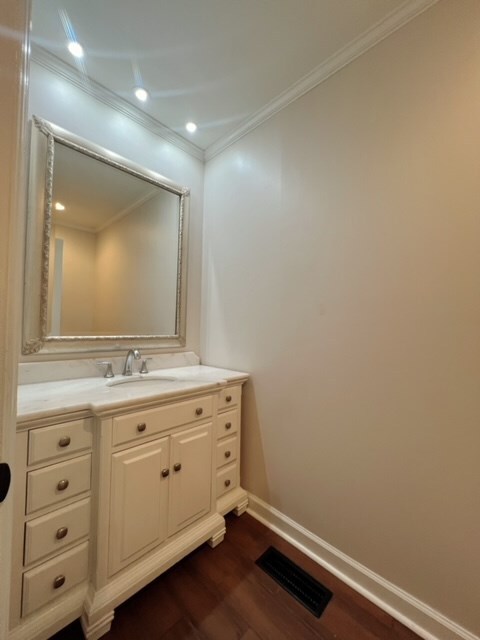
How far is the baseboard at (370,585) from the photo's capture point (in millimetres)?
1081

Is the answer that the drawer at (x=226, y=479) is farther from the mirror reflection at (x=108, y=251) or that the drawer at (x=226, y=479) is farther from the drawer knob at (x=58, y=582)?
the mirror reflection at (x=108, y=251)

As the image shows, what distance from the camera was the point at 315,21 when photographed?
1.27 metres

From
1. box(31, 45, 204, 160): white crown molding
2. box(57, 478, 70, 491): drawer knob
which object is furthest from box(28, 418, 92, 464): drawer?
box(31, 45, 204, 160): white crown molding

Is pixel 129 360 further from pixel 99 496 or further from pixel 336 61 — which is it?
pixel 336 61

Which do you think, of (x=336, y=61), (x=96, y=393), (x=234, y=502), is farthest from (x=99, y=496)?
(x=336, y=61)

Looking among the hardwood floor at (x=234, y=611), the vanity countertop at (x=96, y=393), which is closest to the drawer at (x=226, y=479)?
the hardwood floor at (x=234, y=611)

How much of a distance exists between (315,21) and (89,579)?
2708mm

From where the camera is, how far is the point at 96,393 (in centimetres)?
127

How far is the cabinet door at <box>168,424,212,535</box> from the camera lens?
1.37m

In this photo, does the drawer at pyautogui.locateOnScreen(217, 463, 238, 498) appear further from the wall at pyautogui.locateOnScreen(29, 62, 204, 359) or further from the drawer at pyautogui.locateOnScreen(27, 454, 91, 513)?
the wall at pyautogui.locateOnScreen(29, 62, 204, 359)

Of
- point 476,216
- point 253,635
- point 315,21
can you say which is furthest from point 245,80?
point 253,635

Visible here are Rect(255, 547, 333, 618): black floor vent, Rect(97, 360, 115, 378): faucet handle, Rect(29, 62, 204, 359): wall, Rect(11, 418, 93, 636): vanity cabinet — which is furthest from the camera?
Rect(97, 360, 115, 378): faucet handle

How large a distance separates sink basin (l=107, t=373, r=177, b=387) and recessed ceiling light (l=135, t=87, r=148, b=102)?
1.76m

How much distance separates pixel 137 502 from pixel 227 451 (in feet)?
2.10
